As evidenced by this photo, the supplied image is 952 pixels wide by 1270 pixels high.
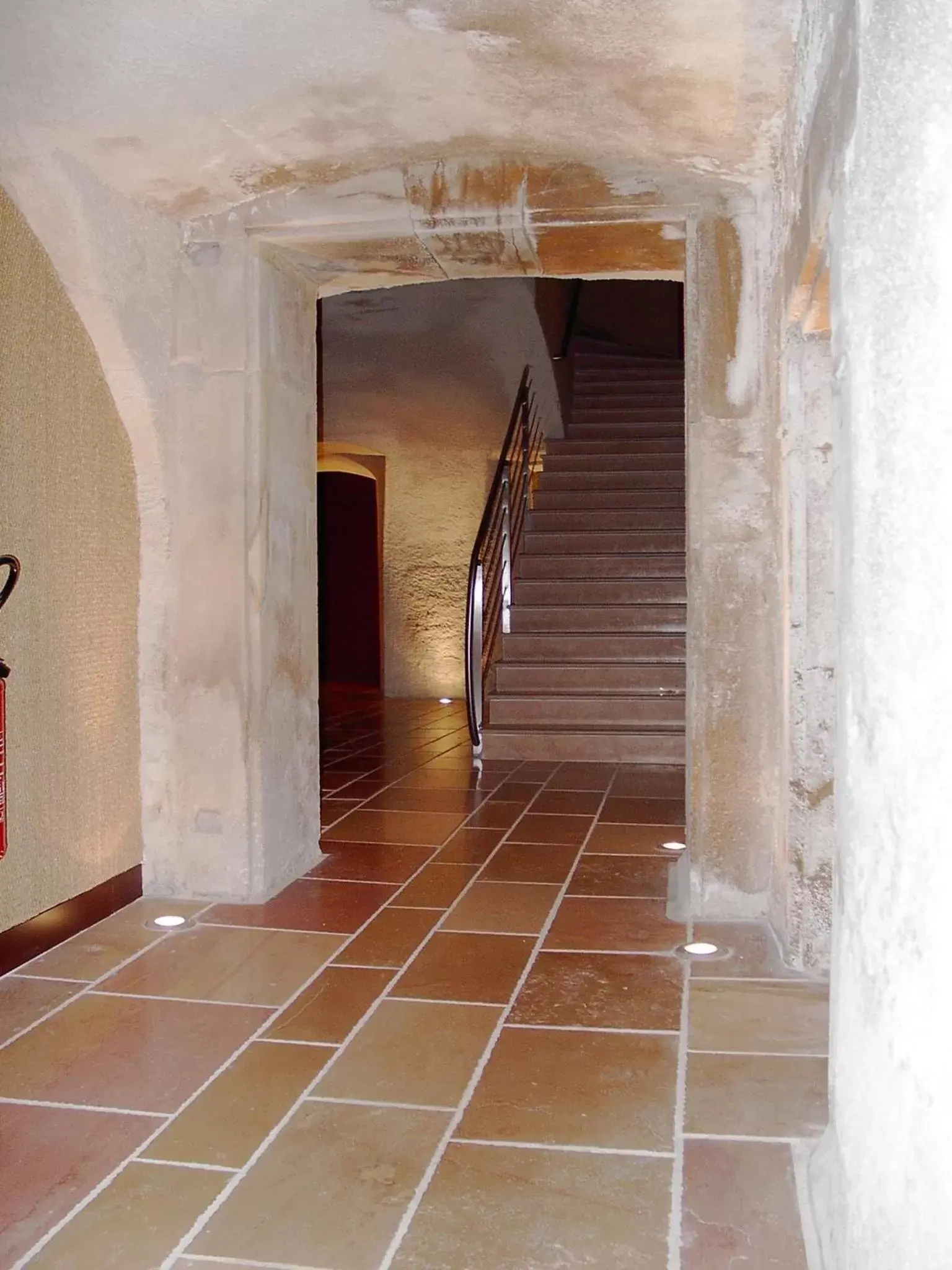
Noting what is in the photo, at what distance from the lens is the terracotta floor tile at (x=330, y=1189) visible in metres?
1.76

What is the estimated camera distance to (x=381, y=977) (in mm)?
2992

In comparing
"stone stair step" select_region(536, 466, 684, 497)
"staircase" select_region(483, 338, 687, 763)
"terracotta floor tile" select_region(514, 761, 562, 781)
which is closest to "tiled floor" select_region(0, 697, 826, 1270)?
"terracotta floor tile" select_region(514, 761, 562, 781)

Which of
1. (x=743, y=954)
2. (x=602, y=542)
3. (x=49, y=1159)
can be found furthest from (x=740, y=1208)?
(x=602, y=542)

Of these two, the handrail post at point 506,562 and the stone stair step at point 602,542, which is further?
the stone stair step at point 602,542

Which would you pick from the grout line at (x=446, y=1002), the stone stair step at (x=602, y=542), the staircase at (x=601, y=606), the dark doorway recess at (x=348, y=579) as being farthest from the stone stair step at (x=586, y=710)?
the dark doorway recess at (x=348, y=579)

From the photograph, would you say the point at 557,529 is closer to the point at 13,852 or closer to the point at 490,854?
the point at 490,854

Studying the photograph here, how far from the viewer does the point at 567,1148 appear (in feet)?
6.79

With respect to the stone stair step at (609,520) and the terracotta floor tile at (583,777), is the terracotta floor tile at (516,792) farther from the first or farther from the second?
the stone stair step at (609,520)

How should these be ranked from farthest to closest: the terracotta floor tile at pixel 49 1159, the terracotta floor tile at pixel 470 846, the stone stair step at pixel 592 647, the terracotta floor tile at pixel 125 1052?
the stone stair step at pixel 592 647 < the terracotta floor tile at pixel 470 846 < the terracotta floor tile at pixel 125 1052 < the terracotta floor tile at pixel 49 1159

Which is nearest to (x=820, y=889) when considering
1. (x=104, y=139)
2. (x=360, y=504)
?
(x=104, y=139)

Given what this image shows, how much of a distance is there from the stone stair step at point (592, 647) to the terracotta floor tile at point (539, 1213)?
17.3 feet

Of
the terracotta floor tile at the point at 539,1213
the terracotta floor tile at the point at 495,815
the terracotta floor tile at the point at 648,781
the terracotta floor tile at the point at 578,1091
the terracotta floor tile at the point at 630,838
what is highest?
the terracotta floor tile at the point at 648,781

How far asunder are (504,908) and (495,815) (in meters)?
1.43

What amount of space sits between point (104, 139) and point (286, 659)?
169 cm
